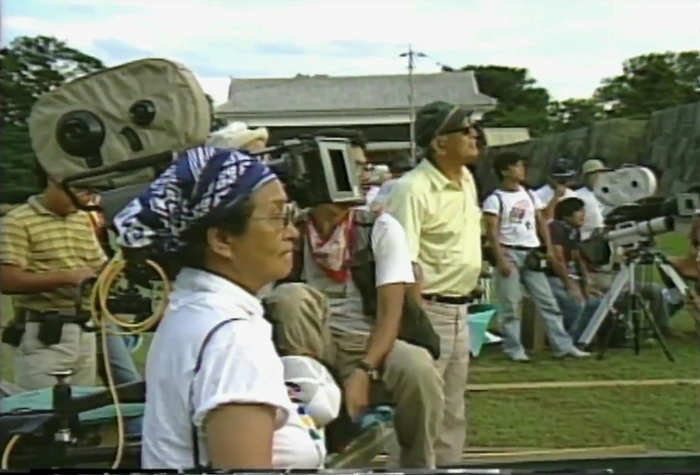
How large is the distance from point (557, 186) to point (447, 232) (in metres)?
0.27

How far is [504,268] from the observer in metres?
2.39

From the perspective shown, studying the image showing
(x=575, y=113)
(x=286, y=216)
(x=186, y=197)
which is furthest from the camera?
(x=575, y=113)

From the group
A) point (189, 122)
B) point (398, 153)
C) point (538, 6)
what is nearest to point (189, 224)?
point (189, 122)

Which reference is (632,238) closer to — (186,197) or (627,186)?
(627,186)

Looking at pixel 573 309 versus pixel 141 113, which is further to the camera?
pixel 573 309

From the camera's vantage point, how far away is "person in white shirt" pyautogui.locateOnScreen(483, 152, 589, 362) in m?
2.32

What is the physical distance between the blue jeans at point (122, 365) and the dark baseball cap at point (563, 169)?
3.31 feet

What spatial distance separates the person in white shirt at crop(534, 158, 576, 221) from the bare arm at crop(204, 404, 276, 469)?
1004 millimetres

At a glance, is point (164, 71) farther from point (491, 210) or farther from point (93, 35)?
point (491, 210)

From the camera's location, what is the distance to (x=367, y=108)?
7.48 feet

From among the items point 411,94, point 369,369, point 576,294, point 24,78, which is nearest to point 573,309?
point 576,294

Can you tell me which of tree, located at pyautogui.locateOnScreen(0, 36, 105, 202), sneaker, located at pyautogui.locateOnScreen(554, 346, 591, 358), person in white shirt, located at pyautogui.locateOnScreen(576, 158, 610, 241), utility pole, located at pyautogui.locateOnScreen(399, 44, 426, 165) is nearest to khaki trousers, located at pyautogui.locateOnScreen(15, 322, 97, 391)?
tree, located at pyautogui.locateOnScreen(0, 36, 105, 202)

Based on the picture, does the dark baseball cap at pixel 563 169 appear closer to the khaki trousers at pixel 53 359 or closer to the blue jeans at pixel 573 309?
the blue jeans at pixel 573 309

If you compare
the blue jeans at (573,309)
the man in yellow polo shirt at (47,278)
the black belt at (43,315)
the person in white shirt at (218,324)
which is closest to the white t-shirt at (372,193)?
the person in white shirt at (218,324)
